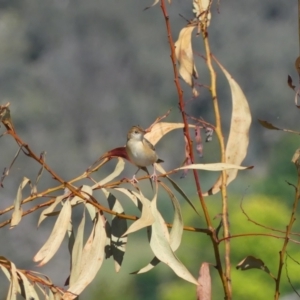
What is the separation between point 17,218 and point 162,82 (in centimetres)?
68

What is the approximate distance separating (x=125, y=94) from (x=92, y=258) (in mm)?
589

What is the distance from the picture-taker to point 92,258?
878 millimetres

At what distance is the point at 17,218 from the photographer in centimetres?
80

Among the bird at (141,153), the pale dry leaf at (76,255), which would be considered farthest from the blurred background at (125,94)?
the pale dry leaf at (76,255)

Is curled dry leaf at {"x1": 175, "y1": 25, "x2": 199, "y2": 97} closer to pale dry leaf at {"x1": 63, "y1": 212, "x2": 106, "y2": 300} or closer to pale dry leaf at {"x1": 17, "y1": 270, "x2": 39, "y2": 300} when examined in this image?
pale dry leaf at {"x1": 63, "y1": 212, "x2": 106, "y2": 300}

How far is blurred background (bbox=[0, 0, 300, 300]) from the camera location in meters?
1.34

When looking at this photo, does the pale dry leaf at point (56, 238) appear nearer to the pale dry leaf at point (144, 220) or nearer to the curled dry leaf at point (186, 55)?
the pale dry leaf at point (144, 220)

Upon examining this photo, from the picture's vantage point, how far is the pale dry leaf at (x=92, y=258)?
841mm

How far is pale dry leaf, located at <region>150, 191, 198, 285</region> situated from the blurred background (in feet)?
1.49

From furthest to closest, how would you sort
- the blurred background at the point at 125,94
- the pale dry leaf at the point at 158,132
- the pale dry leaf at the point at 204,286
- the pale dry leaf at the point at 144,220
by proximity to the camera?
1. the blurred background at the point at 125,94
2. the pale dry leaf at the point at 158,132
3. the pale dry leaf at the point at 204,286
4. the pale dry leaf at the point at 144,220

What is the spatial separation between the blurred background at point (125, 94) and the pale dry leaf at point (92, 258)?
42 centimetres

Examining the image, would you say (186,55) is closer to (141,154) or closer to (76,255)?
(141,154)

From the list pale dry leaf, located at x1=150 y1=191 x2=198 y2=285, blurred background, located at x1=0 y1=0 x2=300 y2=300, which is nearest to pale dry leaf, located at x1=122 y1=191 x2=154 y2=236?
pale dry leaf, located at x1=150 y1=191 x2=198 y2=285

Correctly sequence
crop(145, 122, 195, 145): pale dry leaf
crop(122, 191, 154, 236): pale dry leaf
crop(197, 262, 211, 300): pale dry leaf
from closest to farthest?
crop(122, 191, 154, 236): pale dry leaf, crop(197, 262, 211, 300): pale dry leaf, crop(145, 122, 195, 145): pale dry leaf
